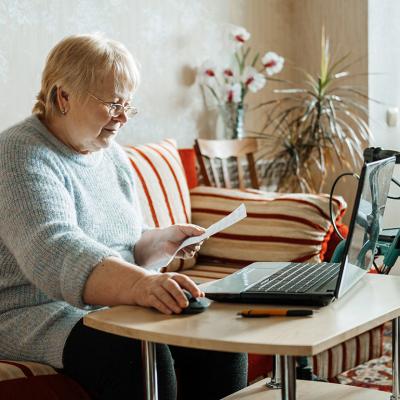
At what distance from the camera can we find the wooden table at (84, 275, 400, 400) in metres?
1.15

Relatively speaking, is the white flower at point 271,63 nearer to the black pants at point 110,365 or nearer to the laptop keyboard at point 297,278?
the laptop keyboard at point 297,278

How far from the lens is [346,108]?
3758mm

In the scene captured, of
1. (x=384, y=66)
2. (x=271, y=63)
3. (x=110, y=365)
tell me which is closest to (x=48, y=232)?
(x=110, y=365)

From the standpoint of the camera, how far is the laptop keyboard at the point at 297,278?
1418 millimetres

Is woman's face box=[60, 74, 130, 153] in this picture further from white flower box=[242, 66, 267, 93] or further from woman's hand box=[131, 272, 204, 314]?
white flower box=[242, 66, 267, 93]

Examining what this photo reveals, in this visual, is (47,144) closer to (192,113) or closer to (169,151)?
(169,151)

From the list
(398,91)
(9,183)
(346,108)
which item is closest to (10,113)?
(9,183)

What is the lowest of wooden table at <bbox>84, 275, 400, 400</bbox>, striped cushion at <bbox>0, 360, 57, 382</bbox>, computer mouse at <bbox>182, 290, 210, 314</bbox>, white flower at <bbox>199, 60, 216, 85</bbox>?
striped cushion at <bbox>0, 360, 57, 382</bbox>

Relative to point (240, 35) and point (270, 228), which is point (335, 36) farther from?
point (270, 228)

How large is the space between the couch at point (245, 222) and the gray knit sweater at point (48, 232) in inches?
28.1

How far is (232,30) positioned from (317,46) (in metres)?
0.54

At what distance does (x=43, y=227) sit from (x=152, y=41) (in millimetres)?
1843

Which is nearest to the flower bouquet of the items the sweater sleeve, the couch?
the couch

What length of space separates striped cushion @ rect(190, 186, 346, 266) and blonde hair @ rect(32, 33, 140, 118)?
3.31 feet
